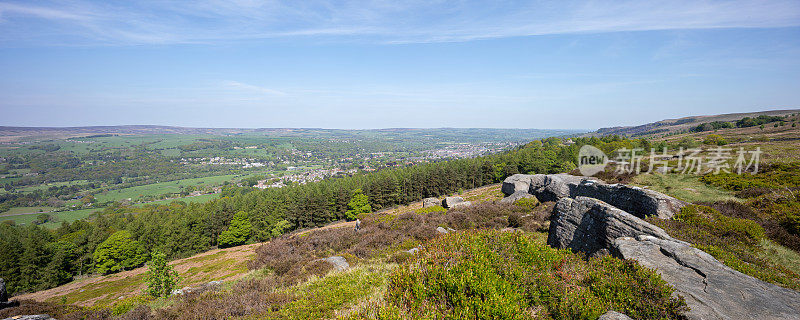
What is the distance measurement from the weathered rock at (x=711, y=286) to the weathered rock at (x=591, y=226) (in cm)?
117

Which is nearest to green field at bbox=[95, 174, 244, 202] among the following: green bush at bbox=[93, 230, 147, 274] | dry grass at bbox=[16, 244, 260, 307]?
green bush at bbox=[93, 230, 147, 274]

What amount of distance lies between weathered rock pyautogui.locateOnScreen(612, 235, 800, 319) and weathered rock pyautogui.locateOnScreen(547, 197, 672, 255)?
3.85 feet

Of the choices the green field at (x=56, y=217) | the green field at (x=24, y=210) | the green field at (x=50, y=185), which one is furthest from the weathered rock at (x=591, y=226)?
the green field at (x=50, y=185)

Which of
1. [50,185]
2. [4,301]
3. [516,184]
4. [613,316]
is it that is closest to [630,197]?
[613,316]

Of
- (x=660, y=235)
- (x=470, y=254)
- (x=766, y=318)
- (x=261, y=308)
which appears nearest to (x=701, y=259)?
(x=660, y=235)

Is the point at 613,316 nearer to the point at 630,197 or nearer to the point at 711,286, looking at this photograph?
the point at 711,286

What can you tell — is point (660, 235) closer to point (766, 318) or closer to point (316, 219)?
point (766, 318)

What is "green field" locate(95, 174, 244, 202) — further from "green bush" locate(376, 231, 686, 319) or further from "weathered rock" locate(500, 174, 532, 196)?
"green bush" locate(376, 231, 686, 319)

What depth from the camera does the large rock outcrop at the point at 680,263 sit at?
5.48m

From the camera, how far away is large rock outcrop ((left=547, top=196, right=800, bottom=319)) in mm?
5477

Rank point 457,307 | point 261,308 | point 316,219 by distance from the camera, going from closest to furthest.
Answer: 1. point 457,307
2. point 261,308
3. point 316,219

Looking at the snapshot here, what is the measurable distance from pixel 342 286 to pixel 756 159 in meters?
42.4

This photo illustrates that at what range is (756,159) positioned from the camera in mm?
26266

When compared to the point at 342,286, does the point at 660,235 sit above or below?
above
